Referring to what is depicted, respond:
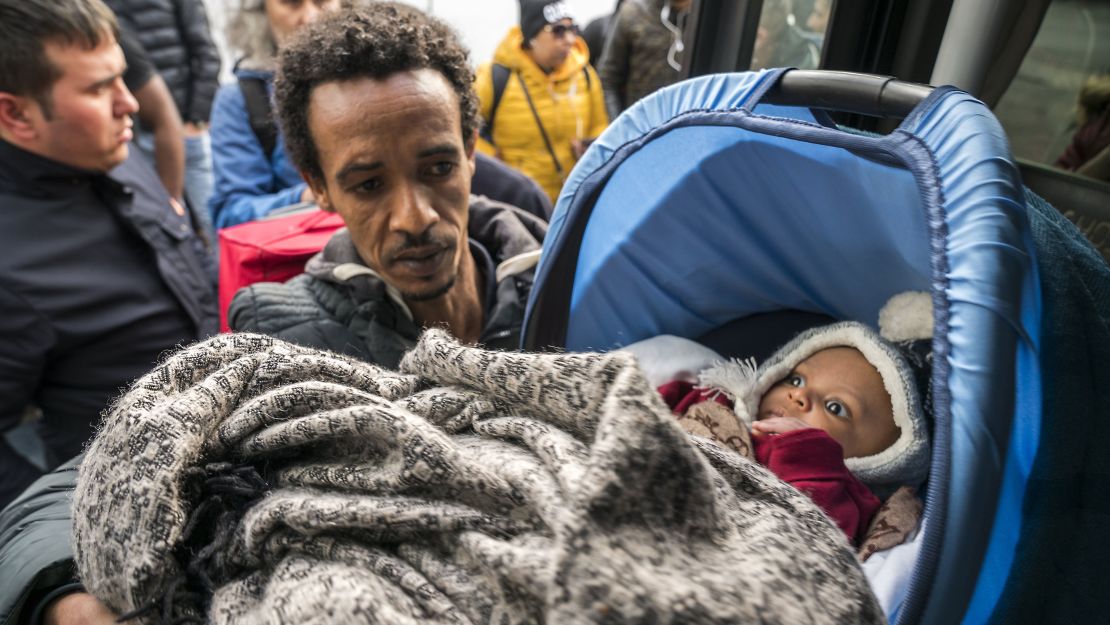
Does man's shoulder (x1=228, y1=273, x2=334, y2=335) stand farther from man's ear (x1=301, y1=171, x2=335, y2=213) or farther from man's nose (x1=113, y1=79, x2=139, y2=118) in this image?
man's nose (x1=113, y1=79, x2=139, y2=118)

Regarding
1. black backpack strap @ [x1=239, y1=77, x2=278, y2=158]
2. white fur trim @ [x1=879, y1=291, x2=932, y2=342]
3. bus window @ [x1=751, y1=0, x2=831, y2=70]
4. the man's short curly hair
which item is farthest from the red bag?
bus window @ [x1=751, y1=0, x2=831, y2=70]

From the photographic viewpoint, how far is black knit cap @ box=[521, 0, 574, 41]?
110 inches

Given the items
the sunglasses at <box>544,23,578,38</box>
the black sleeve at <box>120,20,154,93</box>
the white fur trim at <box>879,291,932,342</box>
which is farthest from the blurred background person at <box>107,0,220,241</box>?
the white fur trim at <box>879,291,932,342</box>

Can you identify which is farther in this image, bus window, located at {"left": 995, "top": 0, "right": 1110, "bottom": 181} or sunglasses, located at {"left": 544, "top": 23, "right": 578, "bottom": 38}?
sunglasses, located at {"left": 544, "top": 23, "right": 578, "bottom": 38}

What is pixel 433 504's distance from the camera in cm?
58

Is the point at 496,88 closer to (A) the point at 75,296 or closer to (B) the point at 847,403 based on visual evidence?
(A) the point at 75,296

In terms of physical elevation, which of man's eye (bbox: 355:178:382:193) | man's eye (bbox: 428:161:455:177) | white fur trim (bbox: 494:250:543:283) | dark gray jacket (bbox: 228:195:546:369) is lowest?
dark gray jacket (bbox: 228:195:546:369)

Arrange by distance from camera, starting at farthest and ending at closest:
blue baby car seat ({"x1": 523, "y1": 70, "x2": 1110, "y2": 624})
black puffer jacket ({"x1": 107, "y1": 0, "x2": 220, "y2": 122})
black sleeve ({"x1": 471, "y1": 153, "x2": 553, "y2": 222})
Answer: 1. black puffer jacket ({"x1": 107, "y1": 0, "x2": 220, "y2": 122})
2. black sleeve ({"x1": 471, "y1": 153, "x2": 553, "y2": 222})
3. blue baby car seat ({"x1": 523, "y1": 70, "x2": 1110, "y2": 624})

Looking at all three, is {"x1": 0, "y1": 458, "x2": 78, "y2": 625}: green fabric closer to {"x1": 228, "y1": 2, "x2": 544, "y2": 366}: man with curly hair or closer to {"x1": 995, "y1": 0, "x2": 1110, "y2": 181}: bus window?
{"x1": 228, "y1": 2, "x2": 544, "y2": 366}: man with curly hair

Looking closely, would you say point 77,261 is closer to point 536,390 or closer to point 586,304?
Answer: point 586,304

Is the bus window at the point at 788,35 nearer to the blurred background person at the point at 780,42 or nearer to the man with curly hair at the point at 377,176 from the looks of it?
the blurred background person at the point at 780,42

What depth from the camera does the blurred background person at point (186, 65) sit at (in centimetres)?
260

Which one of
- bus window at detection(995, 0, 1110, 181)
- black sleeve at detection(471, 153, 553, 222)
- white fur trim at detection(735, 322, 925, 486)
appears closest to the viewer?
white fur trim at detection(735, 322, 925, 486)

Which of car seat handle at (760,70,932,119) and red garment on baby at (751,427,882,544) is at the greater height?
car seat handle at (760,70,932,119)
